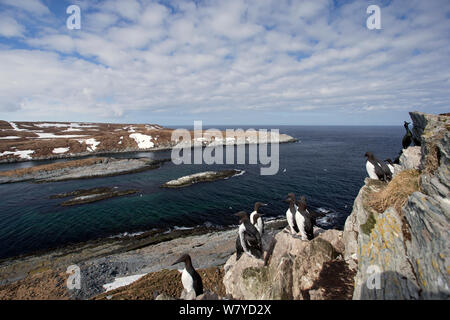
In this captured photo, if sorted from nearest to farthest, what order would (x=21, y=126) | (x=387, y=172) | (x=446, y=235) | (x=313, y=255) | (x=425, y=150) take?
(x=446, y=235) → (x=425, y=150) → (x=313, y=255) → (x=387, y=172) → (x=21, y=126)

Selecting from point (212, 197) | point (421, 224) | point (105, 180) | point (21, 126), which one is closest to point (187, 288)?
point (421, 224)

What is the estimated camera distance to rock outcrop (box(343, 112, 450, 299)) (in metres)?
5.43

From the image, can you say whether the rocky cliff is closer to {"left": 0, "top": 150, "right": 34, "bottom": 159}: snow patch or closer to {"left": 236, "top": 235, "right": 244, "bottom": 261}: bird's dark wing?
{"left": 236, "top": 235, "right": 244, "bottom": 261}: bird's dark wing

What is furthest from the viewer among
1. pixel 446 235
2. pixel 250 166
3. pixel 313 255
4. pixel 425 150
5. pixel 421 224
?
pixel 250 166

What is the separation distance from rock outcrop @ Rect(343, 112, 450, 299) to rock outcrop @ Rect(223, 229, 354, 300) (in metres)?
0.93

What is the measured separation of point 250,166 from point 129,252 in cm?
4339

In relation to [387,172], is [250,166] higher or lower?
lower

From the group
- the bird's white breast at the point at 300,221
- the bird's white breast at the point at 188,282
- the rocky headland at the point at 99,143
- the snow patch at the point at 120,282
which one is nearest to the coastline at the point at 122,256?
the snow patch at the point at 120,282

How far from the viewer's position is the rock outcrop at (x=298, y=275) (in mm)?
7719

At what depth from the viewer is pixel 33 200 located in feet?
120

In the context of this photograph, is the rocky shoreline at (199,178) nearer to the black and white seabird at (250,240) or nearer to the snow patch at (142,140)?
the black and white seabird at (250,240)

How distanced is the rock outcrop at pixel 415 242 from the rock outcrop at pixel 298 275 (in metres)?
0.93

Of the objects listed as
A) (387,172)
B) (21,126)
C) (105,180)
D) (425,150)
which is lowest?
(105,180)

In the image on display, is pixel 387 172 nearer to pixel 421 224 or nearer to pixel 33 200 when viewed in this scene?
pixel 421 224
